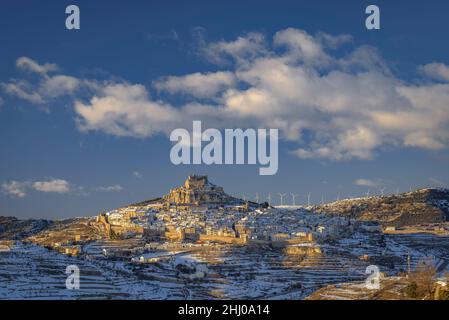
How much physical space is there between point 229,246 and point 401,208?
7767 cm

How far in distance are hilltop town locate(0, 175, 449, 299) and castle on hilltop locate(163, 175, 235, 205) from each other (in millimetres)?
192

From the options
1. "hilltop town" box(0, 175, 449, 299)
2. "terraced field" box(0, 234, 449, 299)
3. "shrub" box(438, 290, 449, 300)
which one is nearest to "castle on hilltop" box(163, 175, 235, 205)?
"hilltop town" box(0, 175, 449, 299)

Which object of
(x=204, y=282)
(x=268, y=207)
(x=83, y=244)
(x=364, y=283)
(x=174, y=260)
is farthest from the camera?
(x=268, y=207)

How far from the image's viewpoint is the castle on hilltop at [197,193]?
117m

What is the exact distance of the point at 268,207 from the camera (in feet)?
387

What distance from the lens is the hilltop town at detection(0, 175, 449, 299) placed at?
62312 mm

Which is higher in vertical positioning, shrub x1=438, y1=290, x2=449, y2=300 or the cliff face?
the cliff face

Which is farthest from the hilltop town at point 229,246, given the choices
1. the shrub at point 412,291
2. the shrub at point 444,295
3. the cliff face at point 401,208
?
the shrub at point 444,295

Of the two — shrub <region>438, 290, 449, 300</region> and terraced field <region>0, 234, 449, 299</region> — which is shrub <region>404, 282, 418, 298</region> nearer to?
shrub <region>438, 290, 449, 300</region>

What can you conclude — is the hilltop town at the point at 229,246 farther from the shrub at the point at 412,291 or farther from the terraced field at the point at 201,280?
the shrub at the point at 412,291

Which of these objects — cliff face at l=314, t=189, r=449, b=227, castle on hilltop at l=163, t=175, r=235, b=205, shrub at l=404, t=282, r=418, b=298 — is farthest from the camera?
cliff face at l=314, t=189, r=449, b=227

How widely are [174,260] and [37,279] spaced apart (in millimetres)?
16503

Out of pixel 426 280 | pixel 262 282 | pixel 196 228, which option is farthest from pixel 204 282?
pixel 196 228
